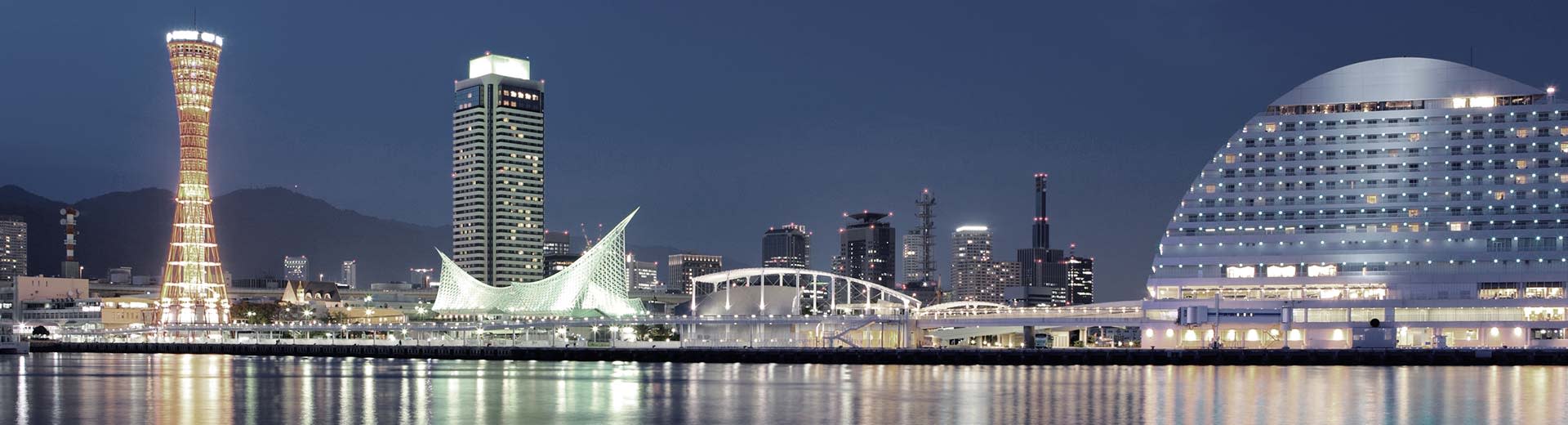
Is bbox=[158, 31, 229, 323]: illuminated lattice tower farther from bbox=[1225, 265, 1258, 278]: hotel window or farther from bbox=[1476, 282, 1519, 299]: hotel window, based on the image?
bbox=[1476, 282, 1519, 299]: hotel window

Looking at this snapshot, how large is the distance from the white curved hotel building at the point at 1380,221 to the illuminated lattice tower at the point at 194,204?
77842 mm

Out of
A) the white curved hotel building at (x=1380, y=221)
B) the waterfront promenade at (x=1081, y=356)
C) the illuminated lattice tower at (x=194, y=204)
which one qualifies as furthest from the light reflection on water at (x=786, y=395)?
the illuminated lattice tower at (x=194, y=204)

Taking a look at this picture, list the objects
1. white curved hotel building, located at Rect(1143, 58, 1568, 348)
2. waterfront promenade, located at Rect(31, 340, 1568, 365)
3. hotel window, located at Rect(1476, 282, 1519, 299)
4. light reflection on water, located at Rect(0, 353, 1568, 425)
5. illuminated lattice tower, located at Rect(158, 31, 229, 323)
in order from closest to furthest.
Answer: light reflection on water, located at Rect(0, 353, 1568, 425) → waterfront promenade, located at Rect(31, 340, 1568, 365) → hotel window, located at Rect(1476, 282, 1519, 299) → white curved hotel building, located at Rect(1143, 58, 1568, 348) → illuminated lattice tower, located at Rect(158, 31, 229, 323)

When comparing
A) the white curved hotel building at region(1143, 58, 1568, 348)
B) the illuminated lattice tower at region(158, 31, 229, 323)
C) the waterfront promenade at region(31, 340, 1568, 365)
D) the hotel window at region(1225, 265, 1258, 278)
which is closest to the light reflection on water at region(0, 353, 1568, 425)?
the waterfront promenade at region(31, 340, 1568, 365)

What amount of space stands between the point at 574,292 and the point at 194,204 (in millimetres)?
34094

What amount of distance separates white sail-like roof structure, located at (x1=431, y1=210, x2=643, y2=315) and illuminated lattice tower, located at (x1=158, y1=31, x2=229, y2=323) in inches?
868

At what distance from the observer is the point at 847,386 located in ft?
224

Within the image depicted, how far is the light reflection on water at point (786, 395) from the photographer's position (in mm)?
51500

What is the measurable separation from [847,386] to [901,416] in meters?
17.4

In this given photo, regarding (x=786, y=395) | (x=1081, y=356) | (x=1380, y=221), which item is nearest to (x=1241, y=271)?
(x=1380, y=221)

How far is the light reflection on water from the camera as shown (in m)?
51.5

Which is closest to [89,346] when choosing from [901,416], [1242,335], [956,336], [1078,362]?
[956,336]

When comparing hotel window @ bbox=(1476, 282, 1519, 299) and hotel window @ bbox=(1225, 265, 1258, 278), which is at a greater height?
hotel window @ bbox=(1225, 265, 1258, 278)

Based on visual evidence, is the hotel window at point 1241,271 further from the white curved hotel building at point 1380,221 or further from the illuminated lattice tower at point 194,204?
the illuminated lattice tower at point 194,204
